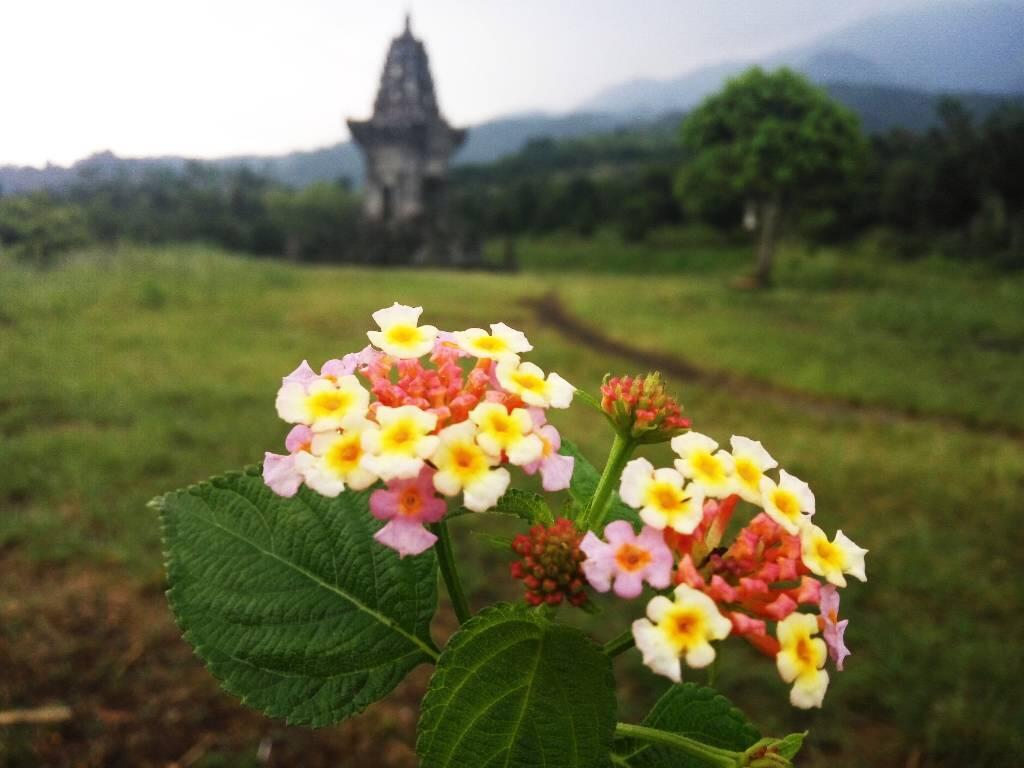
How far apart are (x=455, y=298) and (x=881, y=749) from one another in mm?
8287

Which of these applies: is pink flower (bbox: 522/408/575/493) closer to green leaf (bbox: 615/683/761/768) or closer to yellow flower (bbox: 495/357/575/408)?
yellow flower (bbox: 495/357/575/408)

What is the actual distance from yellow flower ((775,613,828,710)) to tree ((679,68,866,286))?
12.1 meters

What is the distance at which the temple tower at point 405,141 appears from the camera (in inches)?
714

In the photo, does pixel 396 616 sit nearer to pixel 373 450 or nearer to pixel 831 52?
pixel 373 450

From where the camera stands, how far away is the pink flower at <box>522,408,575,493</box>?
22.0 inches

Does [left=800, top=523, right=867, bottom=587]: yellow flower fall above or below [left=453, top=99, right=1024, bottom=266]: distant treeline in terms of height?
above

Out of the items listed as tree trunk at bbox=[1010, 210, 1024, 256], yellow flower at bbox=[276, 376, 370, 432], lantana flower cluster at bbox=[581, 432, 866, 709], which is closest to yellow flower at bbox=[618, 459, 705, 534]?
lantana flower cluster at bbox=[581, 432, 866, 709]

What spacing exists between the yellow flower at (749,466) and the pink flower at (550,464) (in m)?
0.13

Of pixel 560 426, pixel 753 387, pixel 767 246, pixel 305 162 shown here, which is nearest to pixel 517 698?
pixel 560 426

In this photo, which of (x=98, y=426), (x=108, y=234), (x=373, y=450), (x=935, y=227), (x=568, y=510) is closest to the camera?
(x=373, y=450)

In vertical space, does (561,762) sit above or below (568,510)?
below

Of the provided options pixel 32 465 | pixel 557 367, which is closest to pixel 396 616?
pixel 32 465

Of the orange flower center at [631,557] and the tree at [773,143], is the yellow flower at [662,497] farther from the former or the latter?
the tree at [773,143]

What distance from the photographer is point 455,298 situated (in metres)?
10.1
